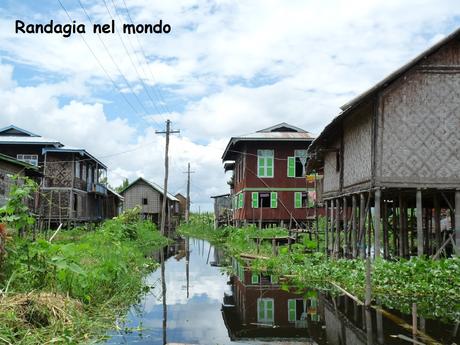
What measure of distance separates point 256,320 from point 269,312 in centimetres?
89

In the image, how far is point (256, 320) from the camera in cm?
1039

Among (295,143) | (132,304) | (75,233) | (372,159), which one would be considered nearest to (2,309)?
(132,304)

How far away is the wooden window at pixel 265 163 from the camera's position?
106ft

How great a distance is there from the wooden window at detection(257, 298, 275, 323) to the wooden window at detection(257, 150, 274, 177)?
1995 cm

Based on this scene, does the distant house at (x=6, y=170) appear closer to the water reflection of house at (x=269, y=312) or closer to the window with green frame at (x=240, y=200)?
the water reflection of house at (x=269, y=312)

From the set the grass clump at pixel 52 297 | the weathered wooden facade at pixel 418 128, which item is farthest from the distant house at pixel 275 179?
the grass clump at pixel 52 297

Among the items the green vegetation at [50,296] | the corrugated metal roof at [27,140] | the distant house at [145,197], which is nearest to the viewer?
the green vegetation at [50,296]

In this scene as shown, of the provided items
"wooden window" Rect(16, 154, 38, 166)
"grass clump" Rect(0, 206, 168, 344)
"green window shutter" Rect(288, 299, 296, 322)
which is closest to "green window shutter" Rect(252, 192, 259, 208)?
"wooden window" Rect(16, 154, 38, 166)

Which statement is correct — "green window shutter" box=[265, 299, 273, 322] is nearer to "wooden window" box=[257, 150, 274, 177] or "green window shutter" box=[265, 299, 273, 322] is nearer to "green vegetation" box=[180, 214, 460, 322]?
"green vegetation" box=[180, 214, 460, 322]

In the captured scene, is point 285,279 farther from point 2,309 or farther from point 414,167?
point 2,309

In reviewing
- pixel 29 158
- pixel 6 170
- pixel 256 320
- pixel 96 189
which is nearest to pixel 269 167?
pixel 96 189

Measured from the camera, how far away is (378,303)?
11.0 m

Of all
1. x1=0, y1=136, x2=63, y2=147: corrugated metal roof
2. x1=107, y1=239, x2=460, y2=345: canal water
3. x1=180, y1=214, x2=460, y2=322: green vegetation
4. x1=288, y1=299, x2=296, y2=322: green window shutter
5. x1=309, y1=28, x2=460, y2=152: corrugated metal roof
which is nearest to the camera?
x1=107, y1=239, x2=460, y2=345: canal water

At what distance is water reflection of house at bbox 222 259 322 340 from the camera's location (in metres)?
9.38
